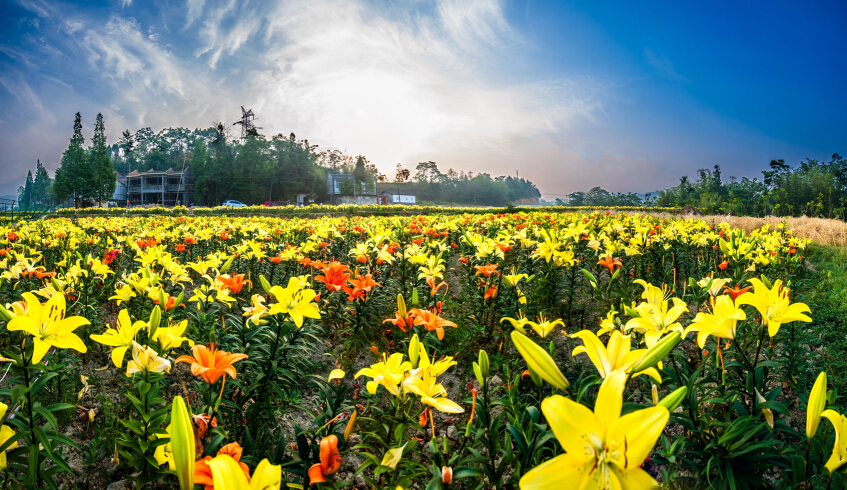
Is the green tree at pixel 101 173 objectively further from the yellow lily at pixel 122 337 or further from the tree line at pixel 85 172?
the yellow lily at pixel 122 337

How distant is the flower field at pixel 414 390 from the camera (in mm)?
684

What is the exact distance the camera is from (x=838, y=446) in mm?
684

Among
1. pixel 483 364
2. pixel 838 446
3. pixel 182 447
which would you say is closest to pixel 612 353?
pixel 483 364

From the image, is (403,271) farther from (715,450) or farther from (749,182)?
(749,182)

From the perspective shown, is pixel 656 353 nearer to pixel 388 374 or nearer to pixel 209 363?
pixel 388 374

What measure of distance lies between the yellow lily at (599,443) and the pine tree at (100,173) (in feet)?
149

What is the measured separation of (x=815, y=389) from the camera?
73 centimetres

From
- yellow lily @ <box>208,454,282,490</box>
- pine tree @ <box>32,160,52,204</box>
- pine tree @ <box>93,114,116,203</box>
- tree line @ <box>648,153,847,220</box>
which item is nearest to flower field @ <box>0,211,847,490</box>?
yellow lily @ <box>208,454,282,490</box>

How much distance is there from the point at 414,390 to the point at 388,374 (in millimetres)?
94

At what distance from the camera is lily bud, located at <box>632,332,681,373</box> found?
0.66 meters

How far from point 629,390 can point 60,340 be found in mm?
2327

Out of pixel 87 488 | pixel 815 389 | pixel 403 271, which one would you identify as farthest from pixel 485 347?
pixel 87 488

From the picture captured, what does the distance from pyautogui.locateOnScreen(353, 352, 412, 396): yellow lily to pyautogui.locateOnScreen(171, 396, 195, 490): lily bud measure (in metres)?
0.33

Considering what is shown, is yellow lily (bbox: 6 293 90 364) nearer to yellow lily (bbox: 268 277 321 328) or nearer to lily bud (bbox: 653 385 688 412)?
yellow lily (bbox: 268 277 321 328)
